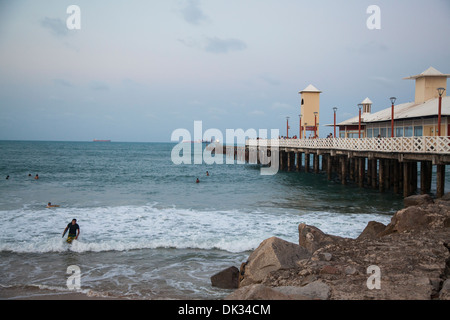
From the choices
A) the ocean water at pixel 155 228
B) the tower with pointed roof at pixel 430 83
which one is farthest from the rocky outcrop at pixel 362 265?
the tower with pointed roof at pixel 430 83

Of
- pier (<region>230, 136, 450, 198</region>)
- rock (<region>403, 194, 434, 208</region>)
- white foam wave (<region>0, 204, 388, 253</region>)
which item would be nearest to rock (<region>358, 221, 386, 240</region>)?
white foam wave (<region>0, 204, 388, 253</region>)

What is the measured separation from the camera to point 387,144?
20.6 m

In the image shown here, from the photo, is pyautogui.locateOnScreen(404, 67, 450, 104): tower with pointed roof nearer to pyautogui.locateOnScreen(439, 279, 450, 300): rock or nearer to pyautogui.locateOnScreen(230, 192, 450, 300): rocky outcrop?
pyautogui.locateOnScreen(230, 192, 450, 300): rocky outcrop

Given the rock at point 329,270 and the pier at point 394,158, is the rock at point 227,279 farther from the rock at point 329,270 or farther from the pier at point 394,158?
the pier at point 394,158

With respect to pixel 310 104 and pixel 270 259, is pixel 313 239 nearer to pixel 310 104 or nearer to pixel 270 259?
pixel 270 259

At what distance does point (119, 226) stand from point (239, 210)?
646 cm

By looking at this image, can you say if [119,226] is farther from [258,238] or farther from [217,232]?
[258,238]

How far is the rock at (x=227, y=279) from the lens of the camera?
8.41 m

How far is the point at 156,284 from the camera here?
28.6 feet

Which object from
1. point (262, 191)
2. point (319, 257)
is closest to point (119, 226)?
point (319, 257)

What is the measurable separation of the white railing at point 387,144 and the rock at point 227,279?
40.9 feet

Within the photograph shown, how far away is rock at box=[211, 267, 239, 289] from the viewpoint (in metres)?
8.41

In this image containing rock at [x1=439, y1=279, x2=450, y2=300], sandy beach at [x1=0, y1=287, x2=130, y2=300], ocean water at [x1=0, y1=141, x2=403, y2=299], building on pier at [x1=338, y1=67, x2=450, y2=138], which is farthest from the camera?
building on pier at [x1=338, y1=67, x2=450, y2=138]

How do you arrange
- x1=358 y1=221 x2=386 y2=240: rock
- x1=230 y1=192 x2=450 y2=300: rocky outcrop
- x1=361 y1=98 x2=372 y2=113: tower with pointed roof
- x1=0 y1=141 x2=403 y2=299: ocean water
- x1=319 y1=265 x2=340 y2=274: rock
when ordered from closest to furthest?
1. x1=230 y1=192 x2=450 y2=300: rocky outcrop
2. x1=319 y1=265 x2=340 y2=274: rock
3. x1=0 y1=141 x2=403 y2=299: ocean water
4. x1=358 y1=221 x2=386 y2=240: rock
5. x1=361 y1=98 x2=372 y2=113: tower with pointed roof
